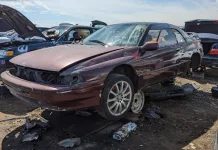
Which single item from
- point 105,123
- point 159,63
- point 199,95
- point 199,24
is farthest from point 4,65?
point 199,24

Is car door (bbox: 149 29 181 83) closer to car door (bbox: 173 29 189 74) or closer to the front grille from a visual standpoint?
car door (bbox: 173 29 189 74)

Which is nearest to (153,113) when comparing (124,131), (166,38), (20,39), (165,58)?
(124,131)

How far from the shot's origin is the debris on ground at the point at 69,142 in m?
3.06

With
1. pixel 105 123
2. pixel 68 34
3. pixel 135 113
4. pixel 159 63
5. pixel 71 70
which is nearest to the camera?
pixel 71 70

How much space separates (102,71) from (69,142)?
102 centimetres

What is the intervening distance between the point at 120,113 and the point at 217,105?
251 cm

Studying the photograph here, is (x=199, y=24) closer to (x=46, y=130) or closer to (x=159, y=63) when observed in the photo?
(x=159, y=63)

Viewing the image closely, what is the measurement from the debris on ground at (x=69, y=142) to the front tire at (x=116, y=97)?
0.51 meters

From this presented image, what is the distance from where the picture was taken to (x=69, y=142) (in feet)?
10.2

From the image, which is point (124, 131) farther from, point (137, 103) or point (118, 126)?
point (137, 103)

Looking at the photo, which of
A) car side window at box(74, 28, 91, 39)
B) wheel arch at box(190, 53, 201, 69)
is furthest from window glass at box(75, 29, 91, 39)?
wheel arch at box(190, 53, 201, 69)

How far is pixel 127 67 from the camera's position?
3.77 m

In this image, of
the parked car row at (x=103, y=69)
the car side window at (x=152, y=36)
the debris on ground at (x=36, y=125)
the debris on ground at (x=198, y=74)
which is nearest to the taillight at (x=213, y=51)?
the debris on ground at (x=198, y=74)

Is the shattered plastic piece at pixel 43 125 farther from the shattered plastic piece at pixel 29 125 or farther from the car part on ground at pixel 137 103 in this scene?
the car part on ground at pixel 137 103
